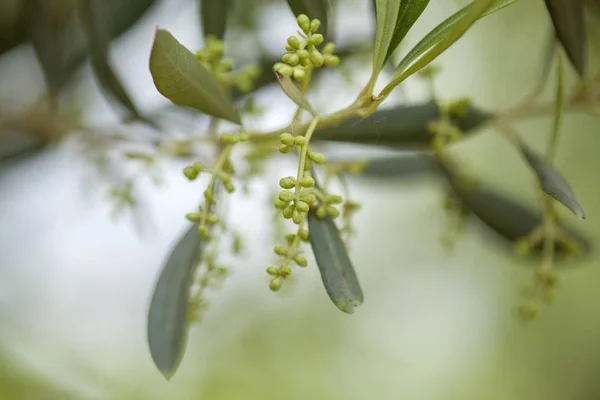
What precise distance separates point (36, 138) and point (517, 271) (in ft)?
5.75

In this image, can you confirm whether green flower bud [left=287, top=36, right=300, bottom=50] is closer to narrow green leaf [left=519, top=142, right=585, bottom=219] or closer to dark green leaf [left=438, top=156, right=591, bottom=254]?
narrow green leaf [left=519, top=142, right=585, bottom=219]

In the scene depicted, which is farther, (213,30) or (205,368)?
(205,368)

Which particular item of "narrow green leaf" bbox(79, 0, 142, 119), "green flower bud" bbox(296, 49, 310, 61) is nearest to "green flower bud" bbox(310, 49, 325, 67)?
"green flower bud" bbox(296, 49, 310, 61)

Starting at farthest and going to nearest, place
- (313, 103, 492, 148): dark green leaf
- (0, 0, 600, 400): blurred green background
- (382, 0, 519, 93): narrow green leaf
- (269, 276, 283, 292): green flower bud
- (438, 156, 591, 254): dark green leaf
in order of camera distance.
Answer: (0, 0, 600, 400): blurred green background, (438, 156, 591, 254): dark green leaf, (313, 103, 492, 148): dark green leaf, (269, 276, 283, 292): green flower bud, (382, 0, 519, 93): narrow green leaf

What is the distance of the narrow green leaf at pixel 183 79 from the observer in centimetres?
46

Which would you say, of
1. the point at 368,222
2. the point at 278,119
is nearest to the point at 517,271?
the point at 368,222

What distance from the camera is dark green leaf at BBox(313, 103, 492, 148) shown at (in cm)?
66

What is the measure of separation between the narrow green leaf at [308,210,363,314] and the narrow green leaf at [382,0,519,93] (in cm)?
14

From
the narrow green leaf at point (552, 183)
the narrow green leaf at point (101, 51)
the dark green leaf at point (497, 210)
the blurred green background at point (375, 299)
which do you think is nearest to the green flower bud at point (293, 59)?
the narrow green leaf at point (552, 183)

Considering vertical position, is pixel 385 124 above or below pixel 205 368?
below

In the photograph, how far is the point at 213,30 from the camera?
0.76 meters

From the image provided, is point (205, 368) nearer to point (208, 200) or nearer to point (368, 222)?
point (368, 222)

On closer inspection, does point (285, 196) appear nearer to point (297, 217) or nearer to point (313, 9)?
point (297, 217)

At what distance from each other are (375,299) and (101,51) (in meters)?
1.72
